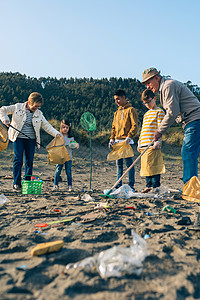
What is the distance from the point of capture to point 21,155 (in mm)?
4492

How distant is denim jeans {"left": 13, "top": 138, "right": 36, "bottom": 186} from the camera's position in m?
4.47

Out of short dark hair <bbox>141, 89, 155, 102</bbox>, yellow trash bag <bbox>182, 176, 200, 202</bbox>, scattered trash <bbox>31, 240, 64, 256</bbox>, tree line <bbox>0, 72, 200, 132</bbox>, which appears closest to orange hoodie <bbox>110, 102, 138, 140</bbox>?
short dark hair <bbox>141, 89, 155, 102</bbox>

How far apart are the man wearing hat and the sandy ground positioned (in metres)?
0.61

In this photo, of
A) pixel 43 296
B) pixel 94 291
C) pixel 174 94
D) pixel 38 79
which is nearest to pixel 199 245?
pixel 94 291

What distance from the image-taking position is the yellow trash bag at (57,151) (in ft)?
15.4

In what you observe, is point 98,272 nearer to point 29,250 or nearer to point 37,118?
point 29,250

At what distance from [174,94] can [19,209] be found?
8.42ft

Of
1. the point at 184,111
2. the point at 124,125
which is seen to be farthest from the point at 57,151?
the point at 184,111

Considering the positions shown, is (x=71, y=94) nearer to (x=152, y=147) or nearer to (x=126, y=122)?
(x=126, y=122)

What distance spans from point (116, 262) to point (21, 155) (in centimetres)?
338

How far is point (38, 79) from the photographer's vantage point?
1244 inches

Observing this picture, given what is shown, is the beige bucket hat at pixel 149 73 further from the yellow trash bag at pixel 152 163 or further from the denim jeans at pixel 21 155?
the denim jeans at pixel 21 155

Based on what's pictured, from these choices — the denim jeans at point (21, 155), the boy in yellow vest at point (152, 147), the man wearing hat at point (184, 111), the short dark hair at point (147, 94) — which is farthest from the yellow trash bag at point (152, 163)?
the denim jeans at point (21, 155)

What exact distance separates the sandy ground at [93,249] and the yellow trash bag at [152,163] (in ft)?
1.96
